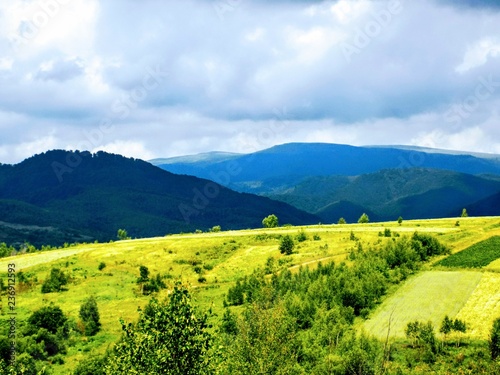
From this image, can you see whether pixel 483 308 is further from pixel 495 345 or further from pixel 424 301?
pixel 495 345

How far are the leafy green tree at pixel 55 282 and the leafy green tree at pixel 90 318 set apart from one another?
2266 cm

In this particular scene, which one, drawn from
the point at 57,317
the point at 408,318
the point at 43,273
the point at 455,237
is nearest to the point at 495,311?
the point at 408,318

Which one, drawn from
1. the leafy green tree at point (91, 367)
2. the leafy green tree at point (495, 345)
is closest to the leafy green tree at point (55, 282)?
the leafy green tree at point (91, 367)

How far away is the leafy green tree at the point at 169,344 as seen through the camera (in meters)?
30.3

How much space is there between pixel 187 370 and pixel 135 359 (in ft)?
11.0

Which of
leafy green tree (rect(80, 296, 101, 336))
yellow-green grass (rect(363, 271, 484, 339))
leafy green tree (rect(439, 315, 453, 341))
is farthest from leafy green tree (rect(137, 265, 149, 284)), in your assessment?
leafy green tree (rect(439, 315, 453, 341))

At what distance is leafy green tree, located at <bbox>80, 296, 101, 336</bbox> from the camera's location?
269 ft

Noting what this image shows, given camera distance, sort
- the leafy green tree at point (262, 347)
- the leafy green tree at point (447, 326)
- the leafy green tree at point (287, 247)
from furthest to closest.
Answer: the leafy green tree at point (287, 247) < the leafy green tree at point (447, 326) < the leafy green tree at point (262, 347)

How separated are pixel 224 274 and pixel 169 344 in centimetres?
7976

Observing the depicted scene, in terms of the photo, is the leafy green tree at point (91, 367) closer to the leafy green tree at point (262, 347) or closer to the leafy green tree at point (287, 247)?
the leafy green tree at point (262, 347)

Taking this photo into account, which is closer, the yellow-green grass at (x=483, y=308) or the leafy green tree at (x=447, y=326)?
the leafy green tree at (x=447, y=326)

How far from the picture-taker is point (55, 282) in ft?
349

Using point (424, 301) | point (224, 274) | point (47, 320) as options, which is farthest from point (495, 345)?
point (224, 274)

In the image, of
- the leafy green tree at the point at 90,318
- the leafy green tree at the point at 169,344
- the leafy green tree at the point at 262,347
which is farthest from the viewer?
the leafy green tree at the point at 90,318
